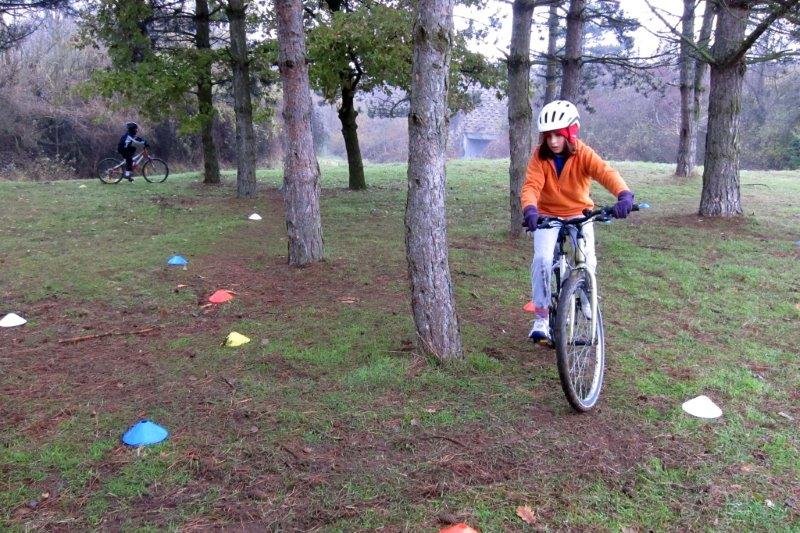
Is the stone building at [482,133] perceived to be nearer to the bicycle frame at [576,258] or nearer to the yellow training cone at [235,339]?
the yellow training cone at [235,339]

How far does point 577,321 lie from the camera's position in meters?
3.99

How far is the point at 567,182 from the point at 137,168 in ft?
53.4

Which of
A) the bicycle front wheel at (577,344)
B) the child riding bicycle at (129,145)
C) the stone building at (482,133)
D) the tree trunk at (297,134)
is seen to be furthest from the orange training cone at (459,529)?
the stone building at (482,133)

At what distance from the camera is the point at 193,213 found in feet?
38.0

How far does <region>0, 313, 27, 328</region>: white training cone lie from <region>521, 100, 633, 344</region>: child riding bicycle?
4430mm

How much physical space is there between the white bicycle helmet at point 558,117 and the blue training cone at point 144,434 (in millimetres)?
3023

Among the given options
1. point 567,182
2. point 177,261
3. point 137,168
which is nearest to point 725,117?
point 567,182

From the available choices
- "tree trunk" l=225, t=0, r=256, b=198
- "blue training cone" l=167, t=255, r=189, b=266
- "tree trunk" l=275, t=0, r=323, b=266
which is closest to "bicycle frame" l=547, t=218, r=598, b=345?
"tree trunk" l=275, t=0, r=323, b=266

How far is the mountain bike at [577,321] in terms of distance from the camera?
11.9 feet

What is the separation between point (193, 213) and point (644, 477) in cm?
1004

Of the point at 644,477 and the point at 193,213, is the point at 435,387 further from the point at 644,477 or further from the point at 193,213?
the point at 193,213

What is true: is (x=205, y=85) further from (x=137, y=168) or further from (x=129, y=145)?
(x=137, y=168)

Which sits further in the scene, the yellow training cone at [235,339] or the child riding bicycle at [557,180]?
the yellow training cone at [235,339]

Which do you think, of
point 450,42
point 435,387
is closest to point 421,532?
point 435,387
